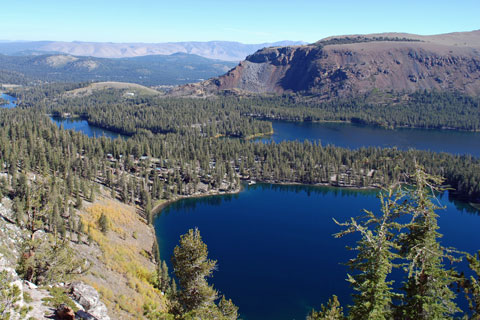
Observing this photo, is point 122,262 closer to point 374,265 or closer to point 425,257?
point 374,265

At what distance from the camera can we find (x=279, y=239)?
7844cm

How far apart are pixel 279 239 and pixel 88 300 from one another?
52.5 metres

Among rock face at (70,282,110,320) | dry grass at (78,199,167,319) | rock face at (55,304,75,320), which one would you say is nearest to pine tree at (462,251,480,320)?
rock face at (55,304,75,320)

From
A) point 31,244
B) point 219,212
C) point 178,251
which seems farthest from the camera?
point 219,212

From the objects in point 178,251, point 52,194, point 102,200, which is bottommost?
point 102,200

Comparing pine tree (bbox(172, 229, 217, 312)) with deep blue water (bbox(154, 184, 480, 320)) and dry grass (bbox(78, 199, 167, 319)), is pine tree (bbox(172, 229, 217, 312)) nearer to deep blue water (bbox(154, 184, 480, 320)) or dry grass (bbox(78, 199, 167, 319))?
dry grass (bbox(78, 199, 167, 319))

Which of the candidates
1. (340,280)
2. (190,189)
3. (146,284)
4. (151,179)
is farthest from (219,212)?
(146,284)

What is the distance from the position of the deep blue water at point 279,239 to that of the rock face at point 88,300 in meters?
26.9

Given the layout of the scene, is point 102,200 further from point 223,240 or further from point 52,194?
point 223,240

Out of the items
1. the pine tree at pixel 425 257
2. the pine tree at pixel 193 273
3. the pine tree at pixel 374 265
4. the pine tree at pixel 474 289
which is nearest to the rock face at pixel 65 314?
the pine tree at pixel 193 273

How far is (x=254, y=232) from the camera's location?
8188 cm

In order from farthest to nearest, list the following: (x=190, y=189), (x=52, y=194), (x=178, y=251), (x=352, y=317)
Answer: (x=190, y=189), (x=52, y=194), (x=178, y=251), (x=352, y=317)

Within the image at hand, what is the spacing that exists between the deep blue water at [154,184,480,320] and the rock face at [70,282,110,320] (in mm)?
26937

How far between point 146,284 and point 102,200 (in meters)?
34.5
